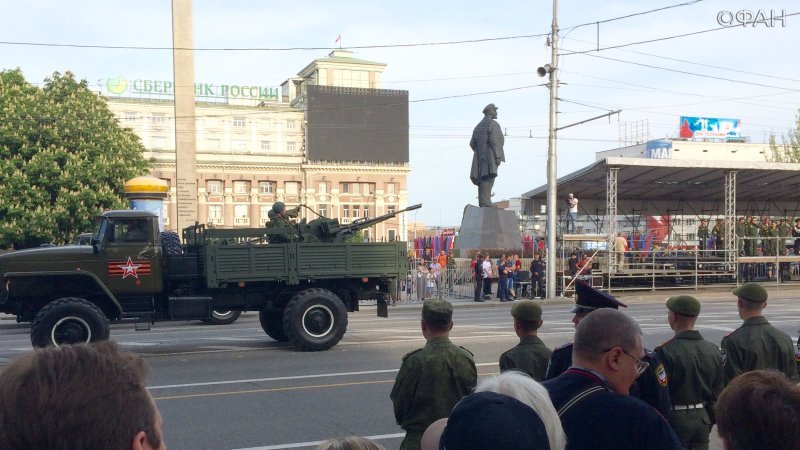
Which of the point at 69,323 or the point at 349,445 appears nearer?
the point at 349,445

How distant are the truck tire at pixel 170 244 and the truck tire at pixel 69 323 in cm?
183

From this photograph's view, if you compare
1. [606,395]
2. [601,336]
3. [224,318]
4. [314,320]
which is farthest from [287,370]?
[606,395]

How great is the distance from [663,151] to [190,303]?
285ft

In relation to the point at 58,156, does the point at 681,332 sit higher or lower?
lower

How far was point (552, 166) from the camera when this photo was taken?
2852 cm

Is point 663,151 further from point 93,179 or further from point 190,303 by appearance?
point 190,303

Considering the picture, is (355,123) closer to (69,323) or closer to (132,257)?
(132,257)

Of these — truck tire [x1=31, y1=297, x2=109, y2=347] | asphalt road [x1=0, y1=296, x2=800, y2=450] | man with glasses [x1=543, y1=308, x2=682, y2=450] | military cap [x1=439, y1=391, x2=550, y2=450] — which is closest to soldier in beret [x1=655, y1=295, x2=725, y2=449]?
man with glasses [x1=543, y1=308, x2=682, y2=450]

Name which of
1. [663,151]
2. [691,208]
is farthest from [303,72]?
[691,208]

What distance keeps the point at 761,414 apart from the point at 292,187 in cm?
8661

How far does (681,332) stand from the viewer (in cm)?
552

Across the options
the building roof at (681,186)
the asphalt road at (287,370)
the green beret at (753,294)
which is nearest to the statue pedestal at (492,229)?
the building roof at (681,186)

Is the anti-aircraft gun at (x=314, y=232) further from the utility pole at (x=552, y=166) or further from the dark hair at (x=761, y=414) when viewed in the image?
the utility pole at (x=552, y=166)

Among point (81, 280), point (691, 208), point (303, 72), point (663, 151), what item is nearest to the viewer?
point (81, 280)
